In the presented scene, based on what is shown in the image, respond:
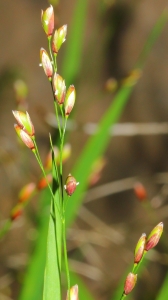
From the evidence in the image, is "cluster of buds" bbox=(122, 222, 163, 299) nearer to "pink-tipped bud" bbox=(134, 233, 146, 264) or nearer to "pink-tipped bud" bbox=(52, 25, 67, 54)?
"pink-tipped bud" bbox=(134, 233, 146, 264)

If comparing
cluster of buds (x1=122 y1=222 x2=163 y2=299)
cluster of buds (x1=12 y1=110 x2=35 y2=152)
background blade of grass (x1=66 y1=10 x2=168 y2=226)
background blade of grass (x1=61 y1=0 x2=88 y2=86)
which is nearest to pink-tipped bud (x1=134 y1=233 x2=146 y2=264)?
cluster of buds (x1=122 y1=222 x2=163 y2=299)

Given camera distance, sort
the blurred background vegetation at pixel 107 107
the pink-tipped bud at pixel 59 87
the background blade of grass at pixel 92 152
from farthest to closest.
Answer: the blurred background vegetation at pixel 107 107 → the background blade of grass at pixel 92 152 → the pink-tipped bud at pixel 59 87

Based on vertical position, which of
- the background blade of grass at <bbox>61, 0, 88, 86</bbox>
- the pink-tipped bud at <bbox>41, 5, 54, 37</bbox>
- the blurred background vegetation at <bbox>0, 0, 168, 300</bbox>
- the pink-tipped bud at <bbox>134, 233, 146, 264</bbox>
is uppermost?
the blurred background vegetation at <bbox>0, 0, 168, 300</bbox>

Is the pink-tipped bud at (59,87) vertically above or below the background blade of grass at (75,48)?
below

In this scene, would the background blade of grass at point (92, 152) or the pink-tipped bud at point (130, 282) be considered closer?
the pink-tipped bud at point (130, 282)

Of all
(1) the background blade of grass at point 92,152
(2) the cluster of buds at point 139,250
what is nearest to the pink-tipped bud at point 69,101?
(2) the cluster of buds at point 139,250

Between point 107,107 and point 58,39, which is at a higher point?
point 107,107

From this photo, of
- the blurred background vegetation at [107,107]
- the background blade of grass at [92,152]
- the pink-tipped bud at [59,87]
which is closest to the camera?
the pink-tipped bud at [59,87]

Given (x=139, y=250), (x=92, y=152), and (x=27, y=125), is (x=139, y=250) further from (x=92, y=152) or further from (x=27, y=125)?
(x=92, y=152)

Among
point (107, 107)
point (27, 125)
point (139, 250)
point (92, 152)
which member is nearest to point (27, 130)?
point (27, 125)

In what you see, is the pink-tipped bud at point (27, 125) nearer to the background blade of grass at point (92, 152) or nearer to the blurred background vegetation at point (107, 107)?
the background blade of grass at point (92, 152)

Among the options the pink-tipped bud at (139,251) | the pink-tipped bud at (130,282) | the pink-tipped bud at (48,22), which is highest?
the pink-tipped bud at (48,22)
